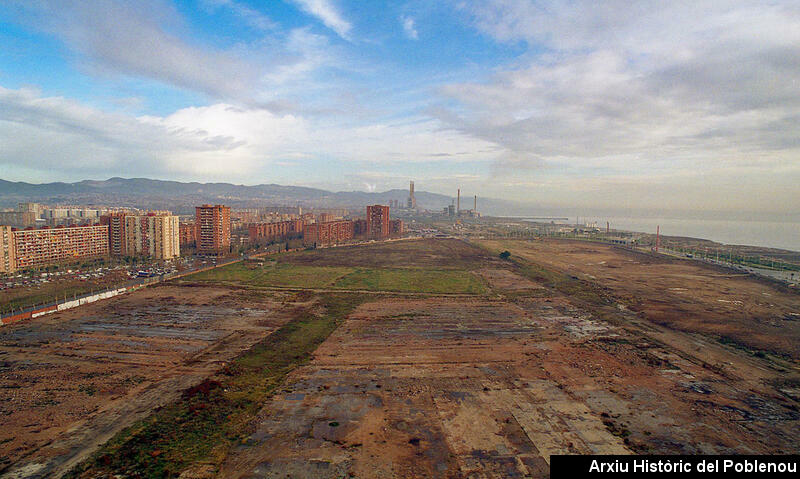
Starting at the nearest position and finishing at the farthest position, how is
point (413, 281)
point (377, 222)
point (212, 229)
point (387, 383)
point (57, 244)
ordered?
1. point (387, 383)
2. point (413, 281)
3. point (57, 244)
4. point (212, 229)
5. point (377, 222)

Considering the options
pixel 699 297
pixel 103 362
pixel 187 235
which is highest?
pixel 187 235

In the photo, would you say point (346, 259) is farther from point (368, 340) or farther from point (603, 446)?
point (603, 446)

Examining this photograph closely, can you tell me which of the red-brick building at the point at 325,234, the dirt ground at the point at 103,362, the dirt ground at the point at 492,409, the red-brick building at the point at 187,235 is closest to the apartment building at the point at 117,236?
the red-brick building at the point at 187,235

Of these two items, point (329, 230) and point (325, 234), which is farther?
point (329, 230)

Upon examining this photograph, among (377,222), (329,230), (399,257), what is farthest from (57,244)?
(377,222)

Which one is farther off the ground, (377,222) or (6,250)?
(377,222)

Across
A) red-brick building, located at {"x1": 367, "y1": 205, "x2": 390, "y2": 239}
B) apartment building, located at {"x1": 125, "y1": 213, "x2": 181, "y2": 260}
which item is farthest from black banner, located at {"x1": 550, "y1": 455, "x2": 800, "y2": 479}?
red-brick building, located at {"x1": 367, "y1": 205, "x2": 390, "y2": 239}

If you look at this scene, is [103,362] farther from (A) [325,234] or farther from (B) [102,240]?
(A) [325,234]

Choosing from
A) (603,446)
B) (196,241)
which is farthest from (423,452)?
(196,241)
